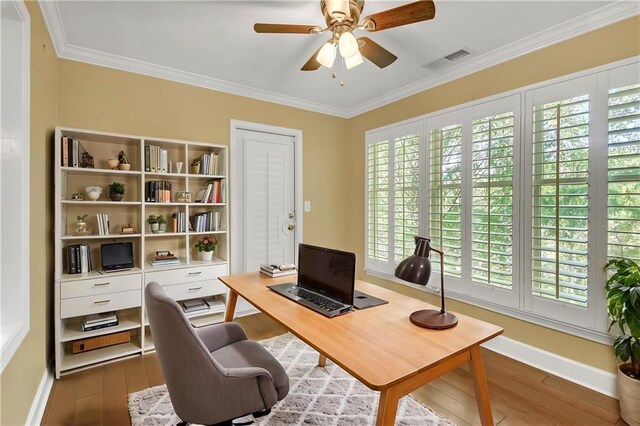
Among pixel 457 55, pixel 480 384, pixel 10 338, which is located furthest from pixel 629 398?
pixel 10 338

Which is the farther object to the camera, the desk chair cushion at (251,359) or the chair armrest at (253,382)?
the desk chair cushion at (251,359)

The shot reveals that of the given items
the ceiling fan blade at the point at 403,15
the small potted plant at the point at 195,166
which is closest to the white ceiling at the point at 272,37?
the ceiling fan blade at the point at 403,15

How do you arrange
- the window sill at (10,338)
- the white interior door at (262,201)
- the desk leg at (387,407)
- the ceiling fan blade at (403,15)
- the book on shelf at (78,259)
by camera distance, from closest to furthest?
the desk leg at (387,407), the window sill at (10,338), the ceiling fan blade at (403,15), the book on shelf at (78,259), the white interior door at (262,201)

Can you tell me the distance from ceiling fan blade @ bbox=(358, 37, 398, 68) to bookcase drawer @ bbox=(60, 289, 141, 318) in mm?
2499

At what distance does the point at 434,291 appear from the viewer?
3.13 meters

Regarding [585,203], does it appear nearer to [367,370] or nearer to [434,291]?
[434,291]

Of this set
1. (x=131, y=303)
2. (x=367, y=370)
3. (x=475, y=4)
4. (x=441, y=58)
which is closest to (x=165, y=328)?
(x=367, y=370)

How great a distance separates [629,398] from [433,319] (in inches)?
55.7

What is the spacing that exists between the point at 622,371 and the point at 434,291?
4.64ft

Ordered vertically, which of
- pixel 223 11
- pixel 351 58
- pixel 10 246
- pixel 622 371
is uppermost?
pixel 223 11

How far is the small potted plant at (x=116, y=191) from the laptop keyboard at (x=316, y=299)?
5.75ft

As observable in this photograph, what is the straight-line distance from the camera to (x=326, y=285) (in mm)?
1839

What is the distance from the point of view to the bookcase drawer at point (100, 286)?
2287mm

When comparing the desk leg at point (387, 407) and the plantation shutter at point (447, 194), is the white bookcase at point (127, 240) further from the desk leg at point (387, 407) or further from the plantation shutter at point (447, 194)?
the desk leg at point (387, 407)
